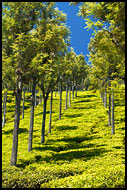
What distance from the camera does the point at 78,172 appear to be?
13008 mm

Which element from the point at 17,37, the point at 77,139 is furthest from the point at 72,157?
the point at 17,37

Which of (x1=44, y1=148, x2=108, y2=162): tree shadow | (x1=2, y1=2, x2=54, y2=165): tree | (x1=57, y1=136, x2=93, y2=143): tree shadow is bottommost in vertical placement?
(x1=57, y1=136, x2=93, y2=143): tree shadow

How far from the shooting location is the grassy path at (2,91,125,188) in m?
10.7

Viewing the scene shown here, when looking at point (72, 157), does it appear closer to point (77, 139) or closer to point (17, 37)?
point (77, 139)

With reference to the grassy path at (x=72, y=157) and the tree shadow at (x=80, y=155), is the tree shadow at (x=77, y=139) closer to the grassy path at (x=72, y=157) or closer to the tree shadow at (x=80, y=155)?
the grassy path at (x=72, y=157)

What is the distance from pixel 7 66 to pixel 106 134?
17857mm

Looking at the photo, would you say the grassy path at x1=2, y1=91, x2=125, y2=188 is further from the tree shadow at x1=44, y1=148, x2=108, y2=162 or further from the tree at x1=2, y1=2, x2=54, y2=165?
the tree at x1=2, y1=2, x2=54, y2=165

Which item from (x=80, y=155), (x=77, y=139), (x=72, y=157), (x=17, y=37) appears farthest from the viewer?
(x=77, y=139)

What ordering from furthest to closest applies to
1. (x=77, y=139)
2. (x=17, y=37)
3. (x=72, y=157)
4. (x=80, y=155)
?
(x=77, y=139)
(x=80, y=155)
(x=72, y=157)
(x=17, y=37)

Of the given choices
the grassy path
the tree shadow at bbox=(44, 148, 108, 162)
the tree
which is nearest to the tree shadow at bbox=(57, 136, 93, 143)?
the grassy path

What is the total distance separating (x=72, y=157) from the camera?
17766mm

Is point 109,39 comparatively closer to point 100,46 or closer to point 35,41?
point 100,46

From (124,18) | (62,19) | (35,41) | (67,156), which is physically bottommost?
(67,156)

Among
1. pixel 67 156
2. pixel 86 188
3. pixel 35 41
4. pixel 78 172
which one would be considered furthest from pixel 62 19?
pixel 86 188
